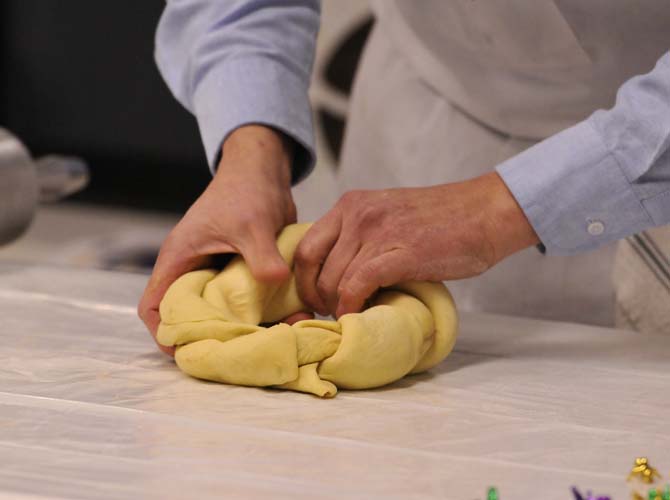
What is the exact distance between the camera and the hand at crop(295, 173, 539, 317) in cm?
90

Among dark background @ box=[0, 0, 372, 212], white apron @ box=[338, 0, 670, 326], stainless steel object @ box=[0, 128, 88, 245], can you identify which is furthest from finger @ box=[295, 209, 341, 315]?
dark background @ box=[0, 0, 372, 212]

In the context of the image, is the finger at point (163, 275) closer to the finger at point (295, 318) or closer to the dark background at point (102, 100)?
the finger at point (295, 318)

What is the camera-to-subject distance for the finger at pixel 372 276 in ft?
2.94

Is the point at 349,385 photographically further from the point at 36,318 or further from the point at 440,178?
the point at 440,178

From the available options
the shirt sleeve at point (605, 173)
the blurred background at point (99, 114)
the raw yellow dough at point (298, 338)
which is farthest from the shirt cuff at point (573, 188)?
the blurred background at point (99, 114)

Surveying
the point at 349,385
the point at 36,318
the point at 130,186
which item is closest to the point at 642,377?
the point at 349,385

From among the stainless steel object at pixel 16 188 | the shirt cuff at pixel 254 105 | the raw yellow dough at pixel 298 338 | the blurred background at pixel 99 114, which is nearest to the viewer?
the raw yellow dough at pixel 298 338

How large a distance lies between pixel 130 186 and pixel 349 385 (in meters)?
2.43

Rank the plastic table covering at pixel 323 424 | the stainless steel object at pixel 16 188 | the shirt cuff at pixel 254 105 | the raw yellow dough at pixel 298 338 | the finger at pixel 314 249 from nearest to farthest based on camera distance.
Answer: the plastic table covering at pixel 323 424, the raw yellow dough at pixel 298 338, the finger at pixel 314 249, the shirt cuff at pixel 254 105, the stainless steel object at pixel 16 188

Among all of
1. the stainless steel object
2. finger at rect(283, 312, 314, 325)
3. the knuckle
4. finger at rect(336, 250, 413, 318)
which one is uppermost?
the knuckle

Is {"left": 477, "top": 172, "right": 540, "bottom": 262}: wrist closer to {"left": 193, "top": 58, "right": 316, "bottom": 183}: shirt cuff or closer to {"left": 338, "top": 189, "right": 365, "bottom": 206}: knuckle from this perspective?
{"left": 338, "top": 189, "right": 365, "bottom": 206}: knuckle

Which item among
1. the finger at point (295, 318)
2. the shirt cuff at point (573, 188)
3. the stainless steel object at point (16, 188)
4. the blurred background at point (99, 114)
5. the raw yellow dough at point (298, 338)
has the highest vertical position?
the shirt cuff at point (573, 188)

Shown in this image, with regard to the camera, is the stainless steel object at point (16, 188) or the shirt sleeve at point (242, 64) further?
the stainless steel object at point (16, 188)

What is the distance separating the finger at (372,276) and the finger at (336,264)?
13mm
